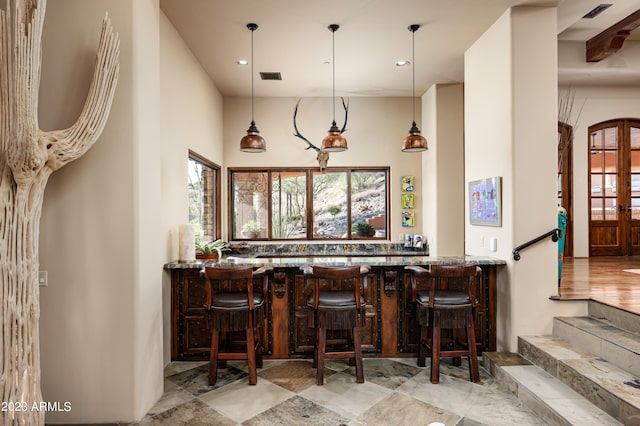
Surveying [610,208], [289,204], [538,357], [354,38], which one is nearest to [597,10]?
[354,38]

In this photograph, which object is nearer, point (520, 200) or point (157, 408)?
point (157, 408)

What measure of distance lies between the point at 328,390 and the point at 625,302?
9.18 feet

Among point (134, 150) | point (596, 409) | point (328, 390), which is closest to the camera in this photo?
point (596, 409)

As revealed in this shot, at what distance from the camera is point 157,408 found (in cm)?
279

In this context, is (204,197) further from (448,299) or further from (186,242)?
(448,299)

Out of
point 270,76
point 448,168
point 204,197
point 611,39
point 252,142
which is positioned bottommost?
point 204,197

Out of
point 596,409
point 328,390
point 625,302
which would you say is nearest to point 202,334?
point 328,390

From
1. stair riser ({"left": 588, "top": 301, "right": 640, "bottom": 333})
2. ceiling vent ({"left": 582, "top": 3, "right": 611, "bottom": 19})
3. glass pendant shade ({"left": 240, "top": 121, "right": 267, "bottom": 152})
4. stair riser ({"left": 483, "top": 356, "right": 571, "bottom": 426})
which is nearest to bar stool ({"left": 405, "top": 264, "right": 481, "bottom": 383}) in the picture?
stair riser ({"left": 483, "top": 356, "right": 571, "bottom": 426})

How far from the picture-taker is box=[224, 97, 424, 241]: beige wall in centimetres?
614

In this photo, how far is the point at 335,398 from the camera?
2.91 meters

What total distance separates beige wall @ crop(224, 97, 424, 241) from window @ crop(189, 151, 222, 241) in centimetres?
59

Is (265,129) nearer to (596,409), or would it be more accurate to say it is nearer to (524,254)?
(524,254)

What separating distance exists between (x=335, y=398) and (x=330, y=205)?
149 inches

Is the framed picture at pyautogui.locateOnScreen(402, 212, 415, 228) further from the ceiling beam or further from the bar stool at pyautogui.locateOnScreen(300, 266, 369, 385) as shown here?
the ceiling beam
